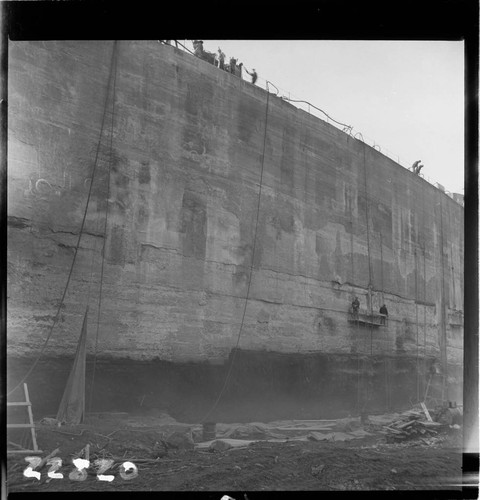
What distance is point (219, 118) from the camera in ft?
42.9

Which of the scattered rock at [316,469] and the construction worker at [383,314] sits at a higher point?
the construction worker at [383,314]

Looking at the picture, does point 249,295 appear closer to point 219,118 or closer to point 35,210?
point 219,118

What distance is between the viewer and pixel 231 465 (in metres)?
7.36

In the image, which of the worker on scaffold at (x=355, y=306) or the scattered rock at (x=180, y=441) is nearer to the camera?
the scattered rock at (x=180, y=441)

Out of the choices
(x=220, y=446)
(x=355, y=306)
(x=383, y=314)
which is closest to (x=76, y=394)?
(x=220, y=446)

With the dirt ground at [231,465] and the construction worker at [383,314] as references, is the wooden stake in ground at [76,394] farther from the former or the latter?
the construction worker at [383,314]

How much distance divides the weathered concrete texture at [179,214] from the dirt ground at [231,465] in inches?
75.7

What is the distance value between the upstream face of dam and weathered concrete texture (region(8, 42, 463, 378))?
0.03m

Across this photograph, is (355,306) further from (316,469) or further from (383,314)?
(316,469)

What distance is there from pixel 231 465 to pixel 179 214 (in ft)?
18.1

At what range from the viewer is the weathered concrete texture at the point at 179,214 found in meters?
9.69

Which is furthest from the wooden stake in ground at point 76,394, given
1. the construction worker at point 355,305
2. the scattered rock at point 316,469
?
the construction worker at point 355,305

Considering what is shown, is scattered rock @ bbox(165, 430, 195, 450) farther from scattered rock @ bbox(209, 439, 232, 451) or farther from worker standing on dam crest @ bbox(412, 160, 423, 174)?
worker standing on dam crest @ bbox(412, 160, 423, 174)

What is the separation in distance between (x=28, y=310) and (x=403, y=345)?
40.5ft
